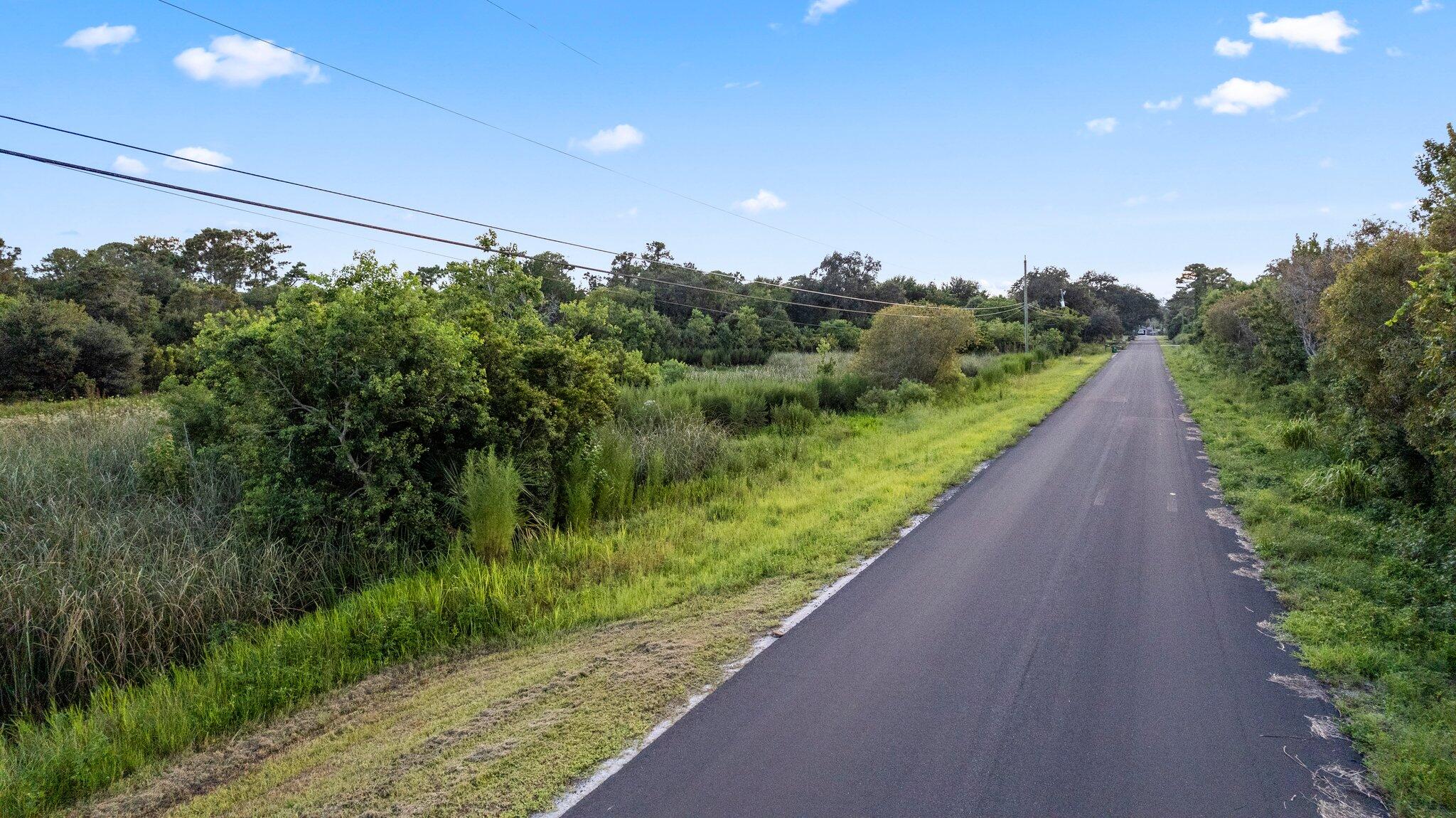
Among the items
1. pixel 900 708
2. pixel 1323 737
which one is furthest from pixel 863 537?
pixel 1323 737

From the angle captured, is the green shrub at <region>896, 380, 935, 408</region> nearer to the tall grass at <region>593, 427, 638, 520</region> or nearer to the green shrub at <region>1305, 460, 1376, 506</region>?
the green shrub at <region>1305, 460, 1376, 506</region>

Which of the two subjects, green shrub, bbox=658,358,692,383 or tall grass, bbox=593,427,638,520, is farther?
green shrub, bbox=658,358,692,383

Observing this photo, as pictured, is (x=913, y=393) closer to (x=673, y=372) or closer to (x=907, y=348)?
(x=907, y=348)

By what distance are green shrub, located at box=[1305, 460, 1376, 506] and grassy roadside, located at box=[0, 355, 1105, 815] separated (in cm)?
495

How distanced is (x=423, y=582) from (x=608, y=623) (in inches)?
84.2

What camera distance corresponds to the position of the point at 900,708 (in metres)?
4.91

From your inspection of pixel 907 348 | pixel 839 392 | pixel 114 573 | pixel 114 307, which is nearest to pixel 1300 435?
pixel 839 392

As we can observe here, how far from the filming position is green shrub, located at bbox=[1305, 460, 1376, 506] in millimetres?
10000

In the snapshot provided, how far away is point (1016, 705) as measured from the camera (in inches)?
194

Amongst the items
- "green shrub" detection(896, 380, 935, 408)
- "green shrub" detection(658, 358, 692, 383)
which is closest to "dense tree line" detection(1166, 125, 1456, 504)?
"green shrub" detection(896, 380, 935, 408)

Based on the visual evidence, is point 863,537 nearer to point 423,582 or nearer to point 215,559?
point 423,582

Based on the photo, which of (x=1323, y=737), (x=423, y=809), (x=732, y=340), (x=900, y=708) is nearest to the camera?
(x=423, y=809)

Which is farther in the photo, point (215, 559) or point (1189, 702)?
point (215, 559)

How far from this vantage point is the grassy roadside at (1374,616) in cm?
416
